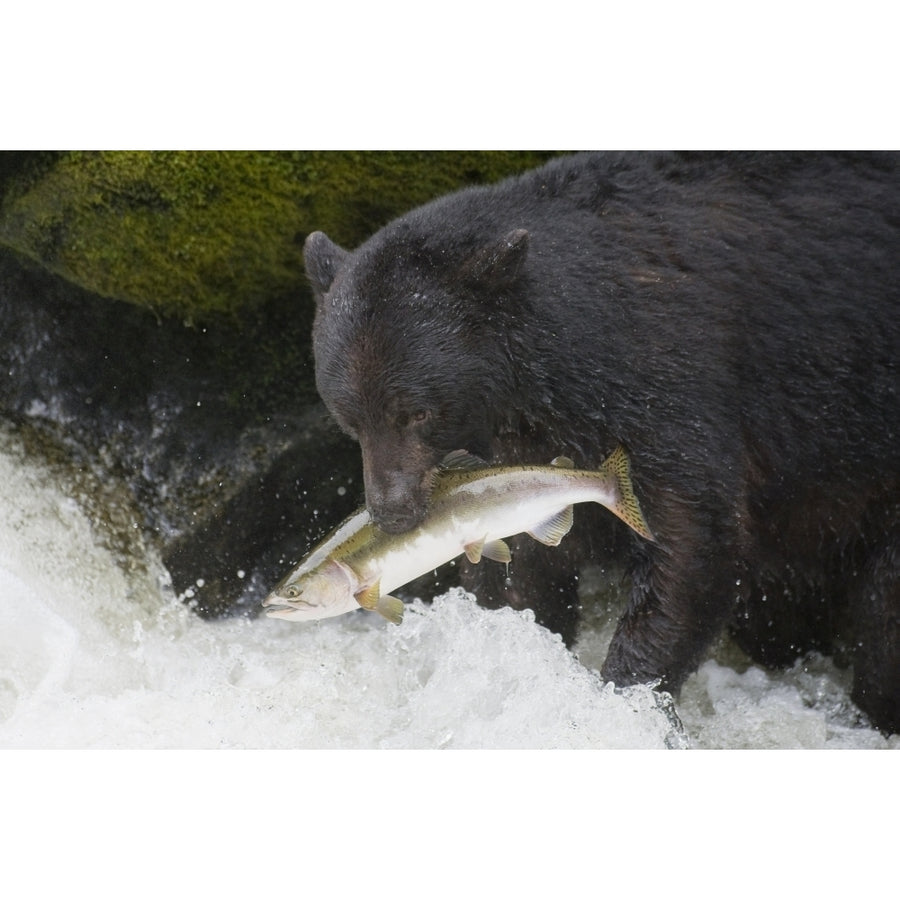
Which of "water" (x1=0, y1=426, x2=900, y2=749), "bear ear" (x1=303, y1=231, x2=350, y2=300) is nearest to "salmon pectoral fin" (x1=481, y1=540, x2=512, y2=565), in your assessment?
"water" (x1=0, y1=426, x2=900, y2=749)

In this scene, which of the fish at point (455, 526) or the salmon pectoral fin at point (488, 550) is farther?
the salmon pectoral fin at point (488, 550)

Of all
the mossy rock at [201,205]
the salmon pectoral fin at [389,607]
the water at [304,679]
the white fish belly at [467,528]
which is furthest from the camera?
the mossy rock at [201,205]

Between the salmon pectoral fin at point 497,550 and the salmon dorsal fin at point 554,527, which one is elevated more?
the salmon dorsal fin at point 554,527

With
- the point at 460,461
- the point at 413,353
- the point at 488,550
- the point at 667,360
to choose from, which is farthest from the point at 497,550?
the point at 667,360

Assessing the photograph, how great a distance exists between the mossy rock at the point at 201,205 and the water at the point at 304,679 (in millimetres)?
1164

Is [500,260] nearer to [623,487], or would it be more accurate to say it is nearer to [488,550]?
[623,487]

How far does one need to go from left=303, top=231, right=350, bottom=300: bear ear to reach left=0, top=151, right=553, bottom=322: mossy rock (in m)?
1.42

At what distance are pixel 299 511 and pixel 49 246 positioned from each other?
6.34 feet

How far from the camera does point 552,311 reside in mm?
5973

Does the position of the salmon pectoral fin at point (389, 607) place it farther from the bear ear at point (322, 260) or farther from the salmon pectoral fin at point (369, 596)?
the bear ear at point (322, 260)

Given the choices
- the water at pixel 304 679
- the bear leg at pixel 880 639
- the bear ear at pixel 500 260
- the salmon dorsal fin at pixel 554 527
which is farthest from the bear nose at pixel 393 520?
the bear leg at pixel 880 639

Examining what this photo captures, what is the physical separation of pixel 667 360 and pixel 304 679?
2434mm

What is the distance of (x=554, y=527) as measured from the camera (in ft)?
19.1

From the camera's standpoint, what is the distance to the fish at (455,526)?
18.3 ft
